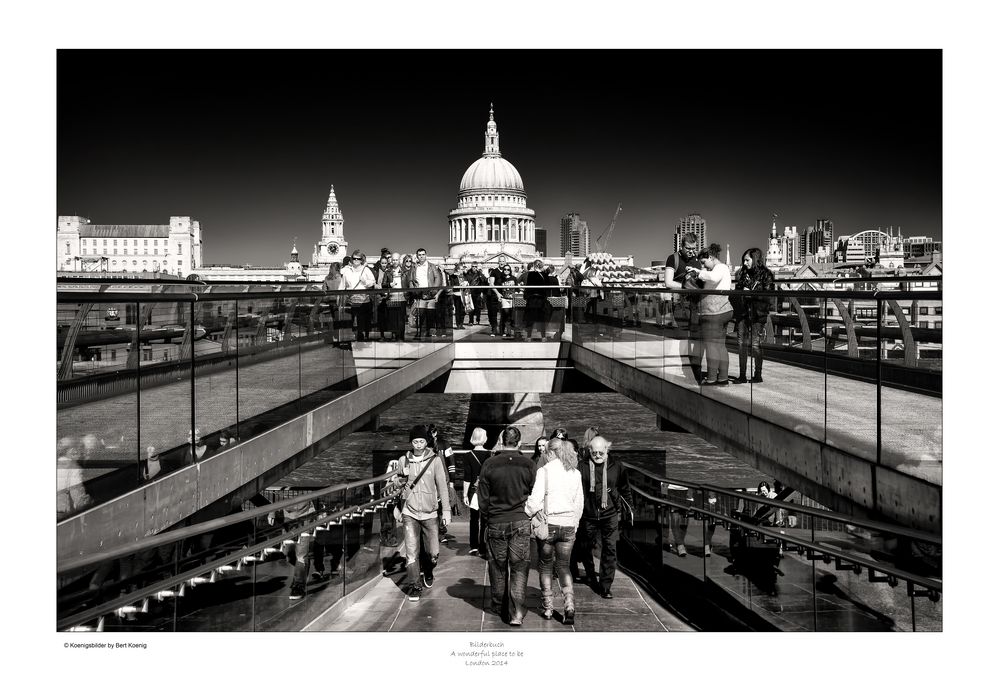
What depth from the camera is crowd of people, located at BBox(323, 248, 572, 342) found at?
15.2m

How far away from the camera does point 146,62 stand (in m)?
Result: 7.46

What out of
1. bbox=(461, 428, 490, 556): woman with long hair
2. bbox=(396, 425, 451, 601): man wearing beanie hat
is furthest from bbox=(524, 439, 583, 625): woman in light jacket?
bbox=(461, 428, 490, 556): woman with long hair

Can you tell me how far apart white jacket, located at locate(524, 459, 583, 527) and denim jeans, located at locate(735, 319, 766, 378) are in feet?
6.78

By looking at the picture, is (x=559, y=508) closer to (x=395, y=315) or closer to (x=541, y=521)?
(x=541, y=521)

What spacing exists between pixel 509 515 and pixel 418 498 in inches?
67.3

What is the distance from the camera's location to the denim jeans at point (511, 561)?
800cm

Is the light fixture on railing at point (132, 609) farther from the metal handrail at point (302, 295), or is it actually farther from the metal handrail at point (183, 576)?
the metal handrail at point (302, 295)

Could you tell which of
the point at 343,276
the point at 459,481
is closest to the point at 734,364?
the point at 343,276

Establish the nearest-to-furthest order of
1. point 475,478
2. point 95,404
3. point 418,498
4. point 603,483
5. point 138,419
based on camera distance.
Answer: point 95,404 < point 138,419 < point 418,498 < point 603,483 < point 475,478

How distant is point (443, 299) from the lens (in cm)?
1856

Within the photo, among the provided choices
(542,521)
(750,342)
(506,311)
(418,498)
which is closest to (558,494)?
(542,521)

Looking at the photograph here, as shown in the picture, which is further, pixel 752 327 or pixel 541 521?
pixel 752 327

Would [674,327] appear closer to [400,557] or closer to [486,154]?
[400,557]

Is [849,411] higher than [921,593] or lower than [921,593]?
higher
